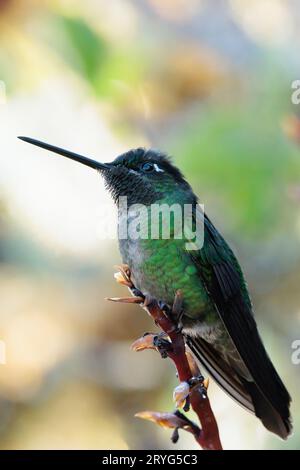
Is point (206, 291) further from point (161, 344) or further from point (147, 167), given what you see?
point (161, 344)

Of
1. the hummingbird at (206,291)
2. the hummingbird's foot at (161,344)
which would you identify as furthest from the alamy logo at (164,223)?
the hummingbird's foot at (161,344)

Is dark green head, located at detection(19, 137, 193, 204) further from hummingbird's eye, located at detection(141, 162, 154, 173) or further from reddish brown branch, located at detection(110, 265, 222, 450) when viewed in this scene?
reddish brown branch, located at detection(110, 265, 222, 450)

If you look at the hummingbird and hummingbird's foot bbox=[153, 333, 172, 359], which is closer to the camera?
hummingbird's foot bbox=[153, 333, 172, 359]

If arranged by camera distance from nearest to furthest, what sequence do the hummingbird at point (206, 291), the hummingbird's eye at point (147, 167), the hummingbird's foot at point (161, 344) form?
the hummingbird's foot at point (161, 344), the hummingbird at point (206, 291), the hummingbird's eye at point (147, 167)

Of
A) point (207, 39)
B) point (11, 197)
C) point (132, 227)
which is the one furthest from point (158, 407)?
point (207, 39)

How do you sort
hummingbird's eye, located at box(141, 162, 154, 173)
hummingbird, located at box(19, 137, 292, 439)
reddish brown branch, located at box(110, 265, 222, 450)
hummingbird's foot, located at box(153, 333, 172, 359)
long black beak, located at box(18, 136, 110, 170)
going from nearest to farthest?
1. reddish brown branch, located at box(110, 265, 222, 450)
2. hummingbird's foot, located at box(153, 333, 172, 359)
3. hummingbird, located at box(19, 137, 292, 439)
4. long black beak, located at box(18, 136, 110, 170)
5. hummingbird's eye, located at box(141, 162, 154, 173)

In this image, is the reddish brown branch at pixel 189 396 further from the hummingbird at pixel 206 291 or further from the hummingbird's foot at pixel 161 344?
the hummingbird at pixel 206 291

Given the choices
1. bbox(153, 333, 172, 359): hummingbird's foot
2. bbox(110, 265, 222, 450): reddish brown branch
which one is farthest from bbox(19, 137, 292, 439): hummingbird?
bbox(110, 265, 222, 450): reddish brown branch
